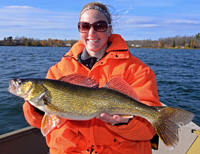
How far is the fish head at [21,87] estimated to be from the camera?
103 inches

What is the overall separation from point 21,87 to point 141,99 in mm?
1846

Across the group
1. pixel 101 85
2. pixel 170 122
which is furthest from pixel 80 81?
pixel 170 122

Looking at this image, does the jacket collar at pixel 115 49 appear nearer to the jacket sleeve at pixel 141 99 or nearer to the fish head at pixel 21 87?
the jacket sleeve at pixel 141 99

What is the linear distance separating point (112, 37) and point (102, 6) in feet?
2.31

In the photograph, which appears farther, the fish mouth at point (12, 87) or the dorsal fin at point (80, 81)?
the dorsal fin at point (80, 81)

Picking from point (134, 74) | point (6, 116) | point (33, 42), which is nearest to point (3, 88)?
point (6, 116)

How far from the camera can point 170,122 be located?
101 inches

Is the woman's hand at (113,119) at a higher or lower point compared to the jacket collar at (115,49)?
lower

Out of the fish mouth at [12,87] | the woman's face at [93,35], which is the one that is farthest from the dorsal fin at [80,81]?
the woman's face at [93,35]

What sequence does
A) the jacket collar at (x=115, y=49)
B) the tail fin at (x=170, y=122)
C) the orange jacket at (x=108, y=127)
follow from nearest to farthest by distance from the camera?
the tail fin at (x=170, y=122), the orange jacket at (x=108, y=127), the jacket collar at (x=115, y=49)

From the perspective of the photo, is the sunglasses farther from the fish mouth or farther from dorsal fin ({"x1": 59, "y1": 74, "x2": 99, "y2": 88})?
the fish mouth

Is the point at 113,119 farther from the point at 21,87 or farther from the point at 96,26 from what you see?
the point at 96,26

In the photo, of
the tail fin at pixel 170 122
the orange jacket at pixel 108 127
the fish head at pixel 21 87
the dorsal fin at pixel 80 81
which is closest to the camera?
the tail fin at pixel 170 122

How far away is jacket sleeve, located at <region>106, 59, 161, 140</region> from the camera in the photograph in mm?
2717
